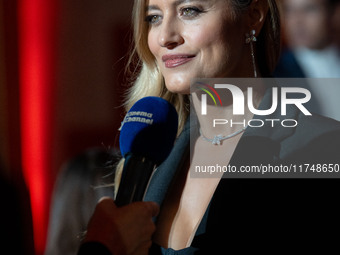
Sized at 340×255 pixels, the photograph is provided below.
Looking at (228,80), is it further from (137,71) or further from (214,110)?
(137,71)

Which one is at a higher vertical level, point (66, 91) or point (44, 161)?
point (66, 91)

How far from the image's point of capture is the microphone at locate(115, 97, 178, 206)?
31.2 inches

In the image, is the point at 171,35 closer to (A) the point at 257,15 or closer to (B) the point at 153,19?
(B) the point at 153,19

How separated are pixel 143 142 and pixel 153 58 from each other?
58 centimetres

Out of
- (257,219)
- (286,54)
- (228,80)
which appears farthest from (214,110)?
(286,54)

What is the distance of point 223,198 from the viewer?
3.61ft

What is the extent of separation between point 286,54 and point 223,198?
43.7 inches

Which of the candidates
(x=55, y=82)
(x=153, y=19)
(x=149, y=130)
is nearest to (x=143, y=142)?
(x=149, y=130)

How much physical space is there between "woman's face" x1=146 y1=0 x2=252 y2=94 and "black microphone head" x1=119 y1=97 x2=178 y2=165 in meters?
0.22

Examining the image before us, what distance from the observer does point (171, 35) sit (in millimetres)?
1154

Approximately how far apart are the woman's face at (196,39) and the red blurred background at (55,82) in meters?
1.22

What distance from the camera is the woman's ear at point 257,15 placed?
1216mm

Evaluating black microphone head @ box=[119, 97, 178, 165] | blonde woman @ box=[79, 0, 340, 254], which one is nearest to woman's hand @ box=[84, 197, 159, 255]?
black microphone head @ box=[119, 97, 178, 165]

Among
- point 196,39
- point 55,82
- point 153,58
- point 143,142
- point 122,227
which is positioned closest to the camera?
point 122,227
